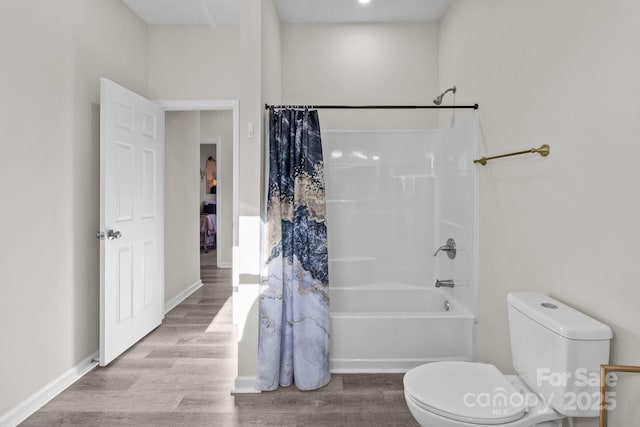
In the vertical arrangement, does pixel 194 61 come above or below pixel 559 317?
above

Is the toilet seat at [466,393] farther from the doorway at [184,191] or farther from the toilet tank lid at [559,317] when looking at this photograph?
the doorway at [184,191]

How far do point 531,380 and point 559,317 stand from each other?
1.07 ft

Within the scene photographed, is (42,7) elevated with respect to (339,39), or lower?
lower

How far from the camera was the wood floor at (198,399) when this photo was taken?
2.01 meters

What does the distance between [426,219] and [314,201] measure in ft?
4.38

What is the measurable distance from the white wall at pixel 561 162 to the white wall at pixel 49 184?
267 centimetres

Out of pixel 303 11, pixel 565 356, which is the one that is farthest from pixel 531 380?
pixel 303 11

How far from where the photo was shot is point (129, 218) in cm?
289

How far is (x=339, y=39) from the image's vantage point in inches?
132

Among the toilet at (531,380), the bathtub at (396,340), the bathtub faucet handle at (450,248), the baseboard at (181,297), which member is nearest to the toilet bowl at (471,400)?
the toilet at (531,380)

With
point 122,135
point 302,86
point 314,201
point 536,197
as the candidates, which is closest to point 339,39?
point 302,86

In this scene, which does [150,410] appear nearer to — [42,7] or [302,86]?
[42,7]

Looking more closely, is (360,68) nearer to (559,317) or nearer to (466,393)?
(559,317)

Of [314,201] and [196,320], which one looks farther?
[196,320]
